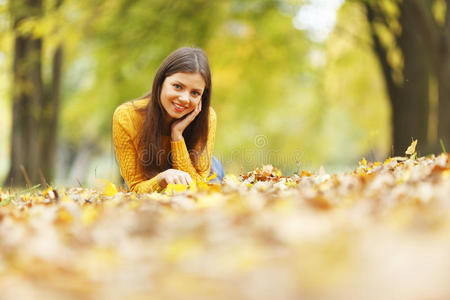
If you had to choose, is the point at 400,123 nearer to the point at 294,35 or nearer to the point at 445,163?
the point at 294,35

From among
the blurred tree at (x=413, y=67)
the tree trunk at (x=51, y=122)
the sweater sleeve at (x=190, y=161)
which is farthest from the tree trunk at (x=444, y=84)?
the tree trunk at (x=51, y=122)

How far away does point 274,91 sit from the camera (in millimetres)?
9727

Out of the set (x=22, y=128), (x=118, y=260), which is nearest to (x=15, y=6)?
(x=22, y=128)

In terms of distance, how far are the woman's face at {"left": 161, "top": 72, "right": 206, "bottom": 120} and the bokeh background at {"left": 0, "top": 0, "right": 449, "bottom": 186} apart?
215cm

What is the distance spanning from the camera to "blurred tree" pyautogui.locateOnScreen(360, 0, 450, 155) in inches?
210

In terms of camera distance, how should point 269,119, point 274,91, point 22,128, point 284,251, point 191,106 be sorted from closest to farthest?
point 284,251, point 191,106, point 22,128, point 274,91, point 269,119

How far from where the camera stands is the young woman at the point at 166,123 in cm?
299

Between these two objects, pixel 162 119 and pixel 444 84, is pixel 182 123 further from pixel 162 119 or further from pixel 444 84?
pixel 444 84

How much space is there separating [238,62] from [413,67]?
3655 mm

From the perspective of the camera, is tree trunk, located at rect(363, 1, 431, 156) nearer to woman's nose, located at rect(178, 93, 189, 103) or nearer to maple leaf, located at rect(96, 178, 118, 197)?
woman's nose, located at rect(178, 93, 189, 103)

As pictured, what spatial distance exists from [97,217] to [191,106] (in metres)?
1.76

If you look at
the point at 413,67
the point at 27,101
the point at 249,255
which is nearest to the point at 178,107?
the point at 249,255

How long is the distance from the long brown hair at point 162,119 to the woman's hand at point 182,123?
0.11m

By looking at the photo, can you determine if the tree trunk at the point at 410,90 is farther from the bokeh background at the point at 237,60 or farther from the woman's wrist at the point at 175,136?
the woman's wrist at the point at 175,136
